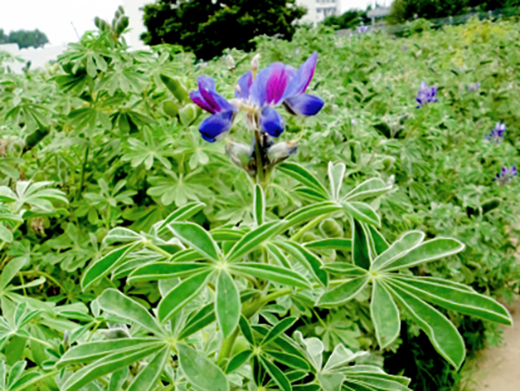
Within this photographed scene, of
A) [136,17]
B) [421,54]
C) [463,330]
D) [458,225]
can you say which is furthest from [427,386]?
[136,17]

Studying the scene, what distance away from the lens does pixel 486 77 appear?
437 cm

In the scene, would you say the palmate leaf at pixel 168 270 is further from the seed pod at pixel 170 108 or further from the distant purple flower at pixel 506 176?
the distant purple flower at pixel 506 176

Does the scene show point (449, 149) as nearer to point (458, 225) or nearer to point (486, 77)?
point (458, 225)

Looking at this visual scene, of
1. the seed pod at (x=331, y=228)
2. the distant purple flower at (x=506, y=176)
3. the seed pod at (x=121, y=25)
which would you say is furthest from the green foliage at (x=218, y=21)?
the seed pod at (x=331, y=228)

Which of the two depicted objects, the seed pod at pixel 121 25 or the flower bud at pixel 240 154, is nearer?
the flower bud at pixel 240 154

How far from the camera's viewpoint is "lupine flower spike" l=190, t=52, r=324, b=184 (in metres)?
0.57

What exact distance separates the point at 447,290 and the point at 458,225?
177cm

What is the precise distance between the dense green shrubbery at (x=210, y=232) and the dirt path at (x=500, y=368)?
102 mm

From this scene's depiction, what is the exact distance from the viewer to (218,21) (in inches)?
597

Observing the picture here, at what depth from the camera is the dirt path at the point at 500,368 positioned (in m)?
2.13

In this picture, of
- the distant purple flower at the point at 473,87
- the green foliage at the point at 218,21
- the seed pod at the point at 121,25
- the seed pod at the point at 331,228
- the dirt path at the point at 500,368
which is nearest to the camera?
the seed pod at the point at 331,228

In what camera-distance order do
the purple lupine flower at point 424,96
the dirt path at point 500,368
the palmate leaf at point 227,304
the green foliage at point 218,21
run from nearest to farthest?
the palmate leaf at point 227,304 → the dirt path at point 500,368 → the purple lupine flower at point 424,96 → the green foliage at point 218,21

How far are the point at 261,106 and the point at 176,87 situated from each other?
101 cm

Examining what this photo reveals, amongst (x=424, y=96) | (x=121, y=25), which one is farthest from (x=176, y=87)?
(x=424, y=96)
